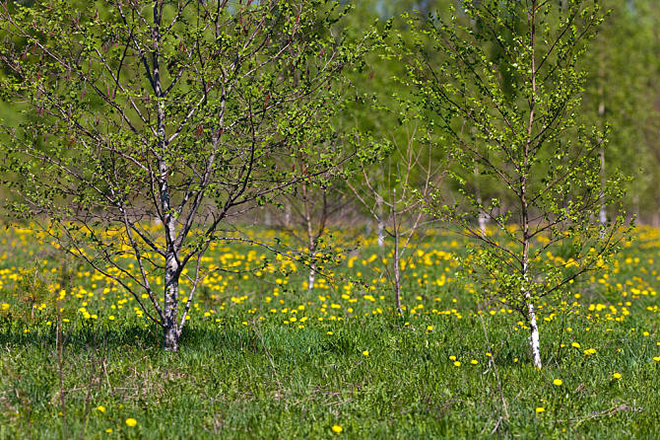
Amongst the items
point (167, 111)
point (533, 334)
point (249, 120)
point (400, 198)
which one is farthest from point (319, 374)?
point (400, 198)

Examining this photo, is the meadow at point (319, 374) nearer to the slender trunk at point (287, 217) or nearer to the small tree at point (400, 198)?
the small tree at point (400, 198)

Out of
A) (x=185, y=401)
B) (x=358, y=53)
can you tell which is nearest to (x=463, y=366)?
(x=185, y=401)

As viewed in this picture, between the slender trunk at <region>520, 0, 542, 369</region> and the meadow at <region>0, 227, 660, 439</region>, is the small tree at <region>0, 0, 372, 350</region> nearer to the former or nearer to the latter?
the meadow at <region>0, 227, 660, 439</region>

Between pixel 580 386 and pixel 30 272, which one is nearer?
pixel 580 386

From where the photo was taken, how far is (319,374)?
496 cm

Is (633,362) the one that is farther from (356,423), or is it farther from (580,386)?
(356,423)

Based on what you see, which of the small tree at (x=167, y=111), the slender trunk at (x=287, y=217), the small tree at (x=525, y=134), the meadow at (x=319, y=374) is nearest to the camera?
the meadow at (x=319, y=374)

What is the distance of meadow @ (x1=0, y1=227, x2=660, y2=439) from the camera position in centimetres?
389

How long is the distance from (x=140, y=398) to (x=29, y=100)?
251cm

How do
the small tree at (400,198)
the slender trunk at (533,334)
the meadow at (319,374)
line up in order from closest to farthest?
the meadow at (319,374)
the slender trunk at (533,334)
the small tree at (400,198)

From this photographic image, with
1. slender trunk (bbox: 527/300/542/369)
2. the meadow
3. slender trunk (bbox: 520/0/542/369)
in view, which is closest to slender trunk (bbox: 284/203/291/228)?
the meadow

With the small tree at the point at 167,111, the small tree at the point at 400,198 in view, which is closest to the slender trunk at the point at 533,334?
the small tree at the point at 400,198

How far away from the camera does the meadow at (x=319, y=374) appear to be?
3.89m

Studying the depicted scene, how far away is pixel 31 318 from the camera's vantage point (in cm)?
659
